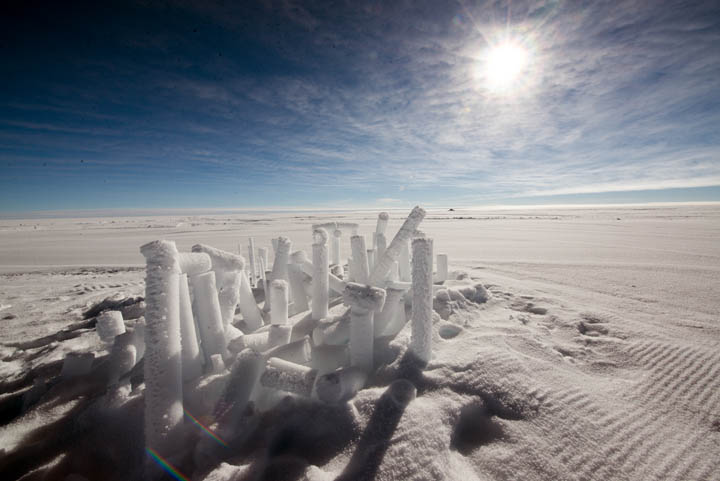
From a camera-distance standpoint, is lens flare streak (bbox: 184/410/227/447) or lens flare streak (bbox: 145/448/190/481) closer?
lens flare streak (bbox: 145/448/190/481)

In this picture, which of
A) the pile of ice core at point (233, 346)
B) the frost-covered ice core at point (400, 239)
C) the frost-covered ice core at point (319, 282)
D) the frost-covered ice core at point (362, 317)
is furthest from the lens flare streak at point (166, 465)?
the frost-covered ice core at point (400, 239)

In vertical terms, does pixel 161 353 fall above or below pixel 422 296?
below

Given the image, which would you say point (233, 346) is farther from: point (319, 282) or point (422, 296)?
point (422, 296)

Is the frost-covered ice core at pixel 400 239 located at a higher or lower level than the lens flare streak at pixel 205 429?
higher

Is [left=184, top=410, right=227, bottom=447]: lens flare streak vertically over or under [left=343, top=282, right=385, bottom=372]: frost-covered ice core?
under

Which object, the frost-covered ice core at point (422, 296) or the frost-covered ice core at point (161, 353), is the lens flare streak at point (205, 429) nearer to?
the frost-covered ice core at point (161, 353)

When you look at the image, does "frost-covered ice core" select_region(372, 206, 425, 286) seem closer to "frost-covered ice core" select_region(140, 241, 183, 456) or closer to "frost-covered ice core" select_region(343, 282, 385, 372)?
"frost-covered ice core" select_region(343, 282, 385, 372)

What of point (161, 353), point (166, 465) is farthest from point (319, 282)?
point (166, 465)

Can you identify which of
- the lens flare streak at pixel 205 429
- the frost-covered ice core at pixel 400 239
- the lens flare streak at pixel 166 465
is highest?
the frost-covered ice core at pixel 400 239

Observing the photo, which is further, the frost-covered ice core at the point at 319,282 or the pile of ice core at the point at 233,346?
the frost-covered ice core at the point at 319,282

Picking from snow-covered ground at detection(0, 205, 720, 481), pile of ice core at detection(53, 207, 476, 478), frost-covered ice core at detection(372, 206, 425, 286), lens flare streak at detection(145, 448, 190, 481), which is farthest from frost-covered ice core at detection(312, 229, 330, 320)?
lens flare streak at detection(145, 448, 190, 481)

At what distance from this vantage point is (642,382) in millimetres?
2543

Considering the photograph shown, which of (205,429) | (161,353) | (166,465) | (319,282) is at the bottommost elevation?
(166,465)

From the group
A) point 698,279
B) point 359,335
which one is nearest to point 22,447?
point 359,335
